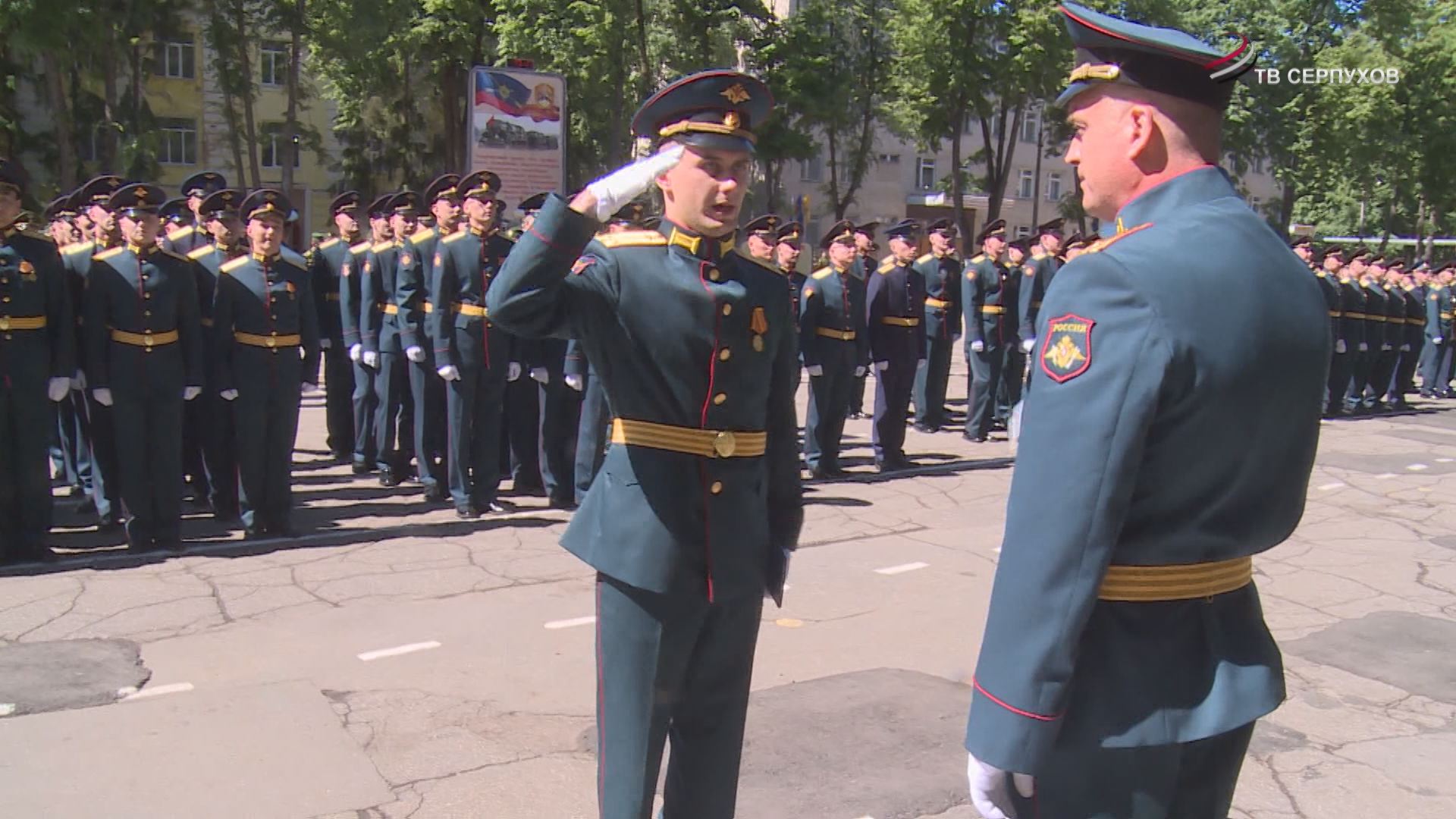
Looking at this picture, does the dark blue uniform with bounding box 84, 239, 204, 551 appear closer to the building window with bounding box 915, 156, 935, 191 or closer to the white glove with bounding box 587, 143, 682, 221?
the white glove with bounding box 587, 143, 682, 221

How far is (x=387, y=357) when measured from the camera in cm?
940

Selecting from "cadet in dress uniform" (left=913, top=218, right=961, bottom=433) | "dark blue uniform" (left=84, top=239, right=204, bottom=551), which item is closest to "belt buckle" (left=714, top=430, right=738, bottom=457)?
"dark blue uniform" (left=84, top=239, right=204, bottom=551)

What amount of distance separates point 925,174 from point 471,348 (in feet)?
149

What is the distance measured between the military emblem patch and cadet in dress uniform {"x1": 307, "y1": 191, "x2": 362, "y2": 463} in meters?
9.18

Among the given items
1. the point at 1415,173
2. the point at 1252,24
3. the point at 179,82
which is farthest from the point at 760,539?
the point at 179,82

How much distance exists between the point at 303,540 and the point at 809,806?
463 centimetres

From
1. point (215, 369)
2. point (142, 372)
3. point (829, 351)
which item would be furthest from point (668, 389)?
point (829, 351)

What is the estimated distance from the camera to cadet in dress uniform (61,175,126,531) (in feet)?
24.0

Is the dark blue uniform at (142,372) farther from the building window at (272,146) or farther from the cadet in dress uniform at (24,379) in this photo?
the building window at (272,146)

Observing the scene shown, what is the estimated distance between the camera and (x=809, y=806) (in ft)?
12.9

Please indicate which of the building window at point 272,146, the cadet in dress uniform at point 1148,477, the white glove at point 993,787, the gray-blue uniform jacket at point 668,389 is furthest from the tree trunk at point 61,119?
the white glove at point 993,787

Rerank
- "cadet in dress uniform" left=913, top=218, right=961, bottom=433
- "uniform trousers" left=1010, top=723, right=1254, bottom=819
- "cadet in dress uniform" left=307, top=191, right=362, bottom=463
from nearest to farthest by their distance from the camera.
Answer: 1. "uniform trousers" left=1010, top=723, right=1254, bottom=819
2. "cadet in dress uniform" left=307, top=191, right=362, bottom=463
3. "cadet in dress uniform" left=913, top=218, right=961, bottom=433

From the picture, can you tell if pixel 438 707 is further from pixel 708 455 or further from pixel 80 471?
pixel 80 471

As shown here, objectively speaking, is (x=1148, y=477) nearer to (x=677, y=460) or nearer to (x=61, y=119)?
(x=677, y=460)
